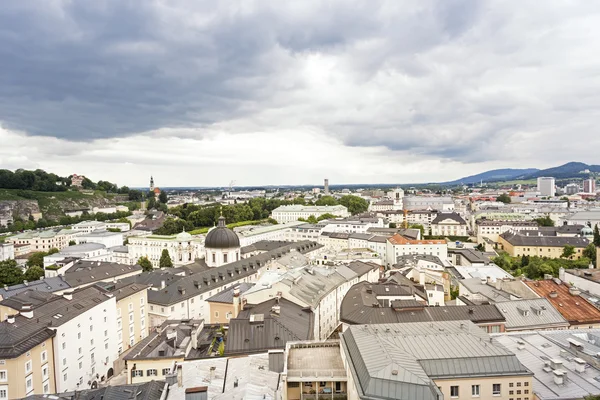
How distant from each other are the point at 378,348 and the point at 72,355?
28265 millimetres

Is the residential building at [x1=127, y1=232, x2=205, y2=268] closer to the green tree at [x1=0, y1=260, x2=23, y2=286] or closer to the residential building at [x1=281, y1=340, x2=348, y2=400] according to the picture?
the green tree at [x1=0, y1=260, x2=23, y2=286]

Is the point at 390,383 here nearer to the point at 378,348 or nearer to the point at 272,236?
the point at 378,348

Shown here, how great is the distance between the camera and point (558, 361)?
23797mm

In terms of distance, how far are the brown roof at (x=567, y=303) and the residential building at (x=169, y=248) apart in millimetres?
72303

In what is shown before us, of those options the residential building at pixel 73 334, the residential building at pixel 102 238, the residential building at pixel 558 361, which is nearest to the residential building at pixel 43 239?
the residential building at pixel 102 238

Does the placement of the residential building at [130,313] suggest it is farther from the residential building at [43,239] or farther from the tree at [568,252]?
the residential building at [43,239]

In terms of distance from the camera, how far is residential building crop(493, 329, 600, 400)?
21531mm

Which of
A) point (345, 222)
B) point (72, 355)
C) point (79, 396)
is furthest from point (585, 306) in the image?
point (345, 222)

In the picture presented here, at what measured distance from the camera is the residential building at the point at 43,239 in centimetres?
12056

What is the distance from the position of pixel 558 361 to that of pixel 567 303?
829 inches

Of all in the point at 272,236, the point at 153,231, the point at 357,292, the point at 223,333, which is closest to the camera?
the point at 223,333

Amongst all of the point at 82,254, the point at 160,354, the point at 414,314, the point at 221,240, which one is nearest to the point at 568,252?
the point at 414,314

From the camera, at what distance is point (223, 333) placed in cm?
3600

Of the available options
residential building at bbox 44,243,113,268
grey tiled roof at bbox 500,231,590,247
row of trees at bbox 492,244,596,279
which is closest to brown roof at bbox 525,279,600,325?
row of trees at bbox 492,244,596,279
